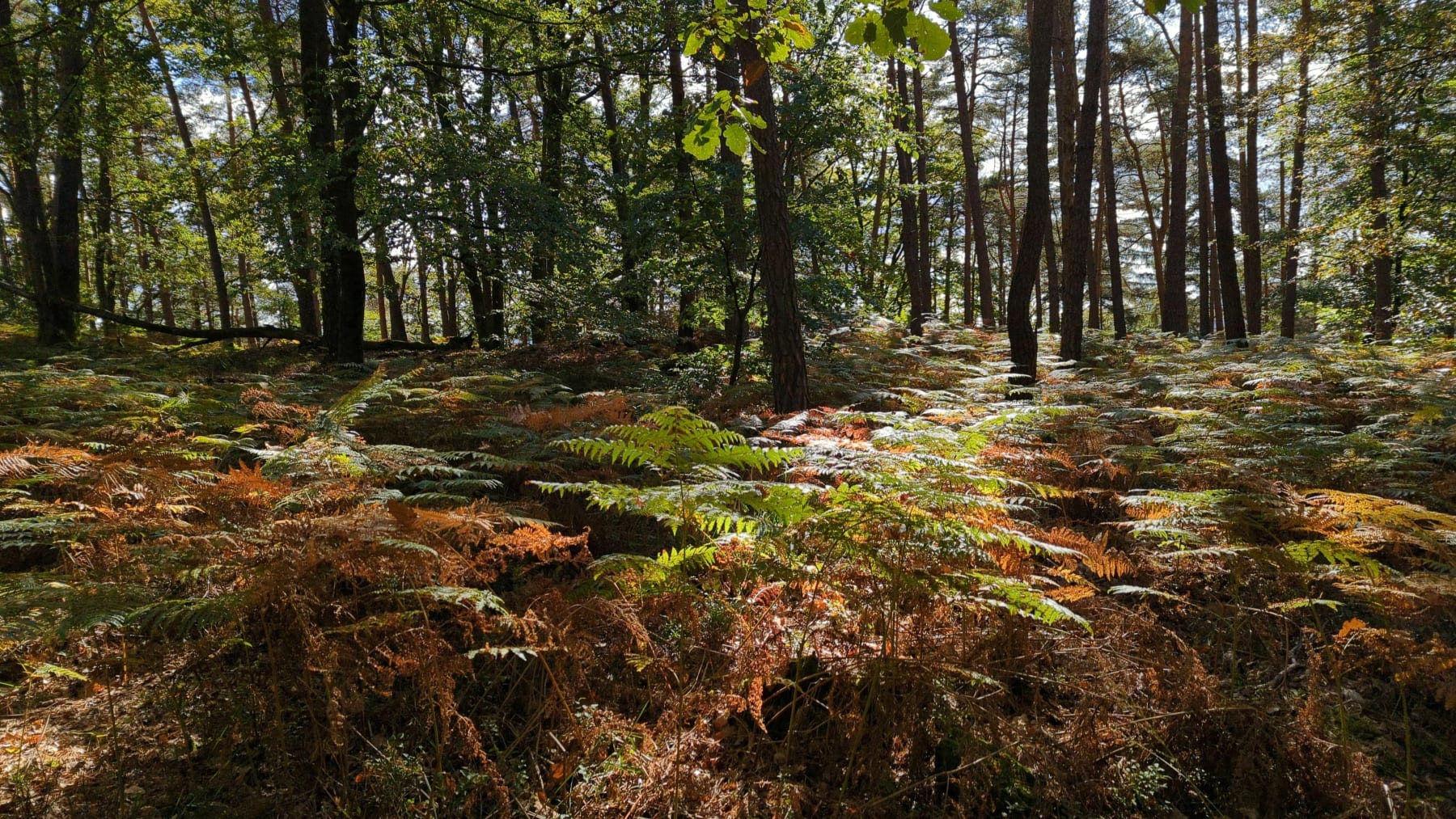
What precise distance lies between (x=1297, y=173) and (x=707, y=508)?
57.9 ft

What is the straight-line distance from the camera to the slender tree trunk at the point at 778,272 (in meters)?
6.23

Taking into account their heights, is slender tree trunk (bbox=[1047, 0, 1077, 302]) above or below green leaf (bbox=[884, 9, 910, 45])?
above

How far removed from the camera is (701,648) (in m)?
2.60

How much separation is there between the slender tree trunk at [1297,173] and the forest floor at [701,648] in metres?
9.30

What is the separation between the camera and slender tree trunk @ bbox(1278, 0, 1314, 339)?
29.6 ft

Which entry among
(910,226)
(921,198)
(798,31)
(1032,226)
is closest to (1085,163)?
(1032,226)

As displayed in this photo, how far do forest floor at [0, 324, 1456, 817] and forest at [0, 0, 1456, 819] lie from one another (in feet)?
A: 0.07

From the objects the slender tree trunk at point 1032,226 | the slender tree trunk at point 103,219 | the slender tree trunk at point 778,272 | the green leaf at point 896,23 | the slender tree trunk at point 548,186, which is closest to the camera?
the green leaf at point 896,23

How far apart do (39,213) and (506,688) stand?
15.8 metres

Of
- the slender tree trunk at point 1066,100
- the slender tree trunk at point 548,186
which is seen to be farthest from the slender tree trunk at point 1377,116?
the slender tree trunk at point 548,186

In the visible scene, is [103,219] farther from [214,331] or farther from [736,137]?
[736,137]

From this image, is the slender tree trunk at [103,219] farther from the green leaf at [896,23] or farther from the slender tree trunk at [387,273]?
the green leaf at [896,23]

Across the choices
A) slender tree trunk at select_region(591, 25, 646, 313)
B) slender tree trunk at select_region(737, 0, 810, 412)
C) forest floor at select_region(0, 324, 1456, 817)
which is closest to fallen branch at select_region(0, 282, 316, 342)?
slender tree trunk at select_region(591, 25, 646, 313)

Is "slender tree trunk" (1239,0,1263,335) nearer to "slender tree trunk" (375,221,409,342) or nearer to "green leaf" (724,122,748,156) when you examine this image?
"green leaf" (724,122,748,156)
